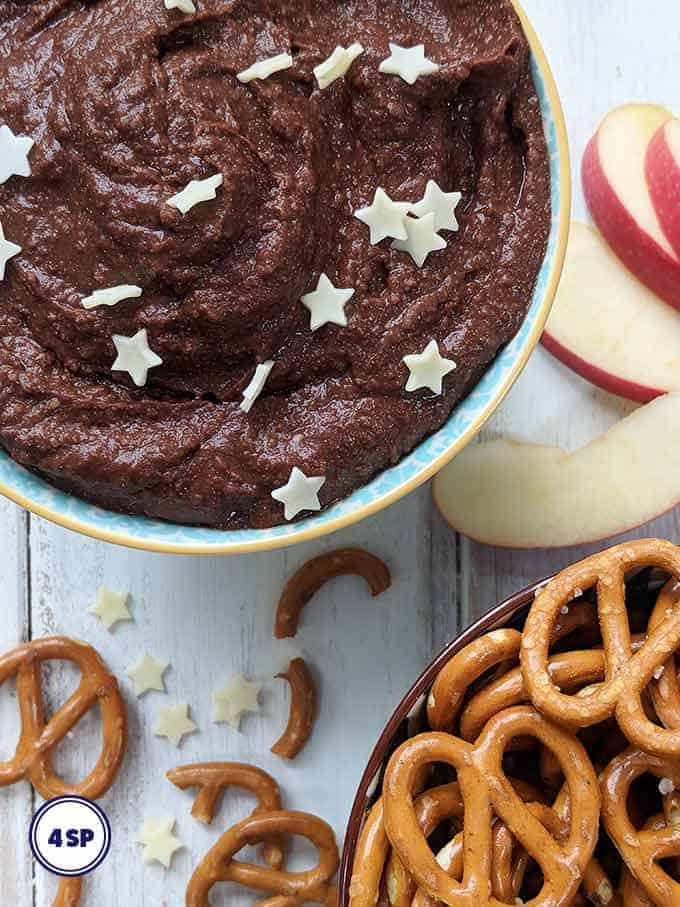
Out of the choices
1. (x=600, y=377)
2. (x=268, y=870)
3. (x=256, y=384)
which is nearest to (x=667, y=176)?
(x=600, y=377)

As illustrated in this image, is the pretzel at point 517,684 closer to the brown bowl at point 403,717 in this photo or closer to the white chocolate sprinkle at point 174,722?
the brown bowl at point 403,717

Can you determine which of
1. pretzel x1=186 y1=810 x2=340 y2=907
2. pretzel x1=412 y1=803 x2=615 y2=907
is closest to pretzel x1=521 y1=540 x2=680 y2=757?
pretzel x1=412 y1=803 x2=615 y2=907

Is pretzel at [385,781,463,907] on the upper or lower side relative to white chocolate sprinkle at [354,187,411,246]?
lower

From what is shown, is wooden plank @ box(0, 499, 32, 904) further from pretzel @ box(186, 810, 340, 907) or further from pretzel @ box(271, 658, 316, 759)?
pretzel @ box(271, 658, 316, 759)

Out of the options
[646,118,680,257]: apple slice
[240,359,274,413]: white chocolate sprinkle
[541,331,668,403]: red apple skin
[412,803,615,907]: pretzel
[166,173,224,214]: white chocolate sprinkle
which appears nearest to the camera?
[166,173,224,214]: white chocolate sprinkle

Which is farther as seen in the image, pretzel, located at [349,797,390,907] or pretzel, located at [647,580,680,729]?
pretzel, located at [349,797,390,907]

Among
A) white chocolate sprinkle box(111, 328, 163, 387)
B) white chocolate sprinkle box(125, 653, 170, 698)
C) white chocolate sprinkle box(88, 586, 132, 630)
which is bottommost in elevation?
white chocolate sprinkle box(125, 653, 170, 698)

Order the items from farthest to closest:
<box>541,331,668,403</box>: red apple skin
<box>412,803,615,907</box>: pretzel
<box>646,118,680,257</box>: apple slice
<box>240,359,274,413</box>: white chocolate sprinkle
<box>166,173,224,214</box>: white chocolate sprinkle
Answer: <box>541,331,668,403</box>: red apple skin → <box>646,118,680,257</box>: apple slice → <box>412,803,615,907</box>: pretzel → <box>240,359,274,413</box>: white chocolate sprinkle → <box>166,173,224,214</box>: white chocolate sprinkle
